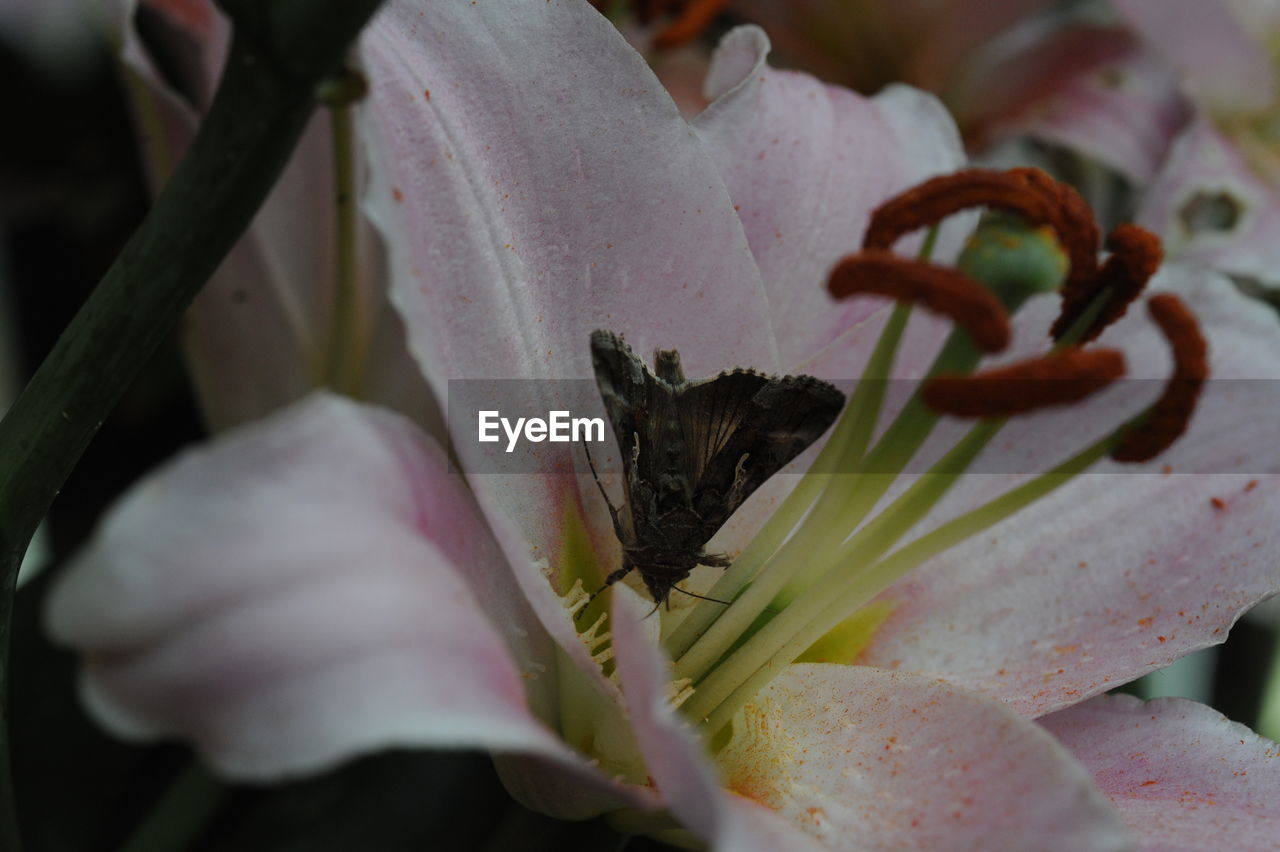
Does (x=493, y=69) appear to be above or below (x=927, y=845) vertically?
above

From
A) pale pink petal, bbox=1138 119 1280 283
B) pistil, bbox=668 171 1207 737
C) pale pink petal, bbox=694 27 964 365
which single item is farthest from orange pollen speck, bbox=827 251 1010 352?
pale pink petal, bbox=1138 119 1280 283

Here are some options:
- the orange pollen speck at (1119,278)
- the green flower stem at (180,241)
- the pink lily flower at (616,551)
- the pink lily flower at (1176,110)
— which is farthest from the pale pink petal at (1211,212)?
the green flower stem at (180,241)

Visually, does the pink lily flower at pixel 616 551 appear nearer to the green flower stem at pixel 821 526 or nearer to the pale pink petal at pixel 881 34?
the green flower stem at pixel 821 526

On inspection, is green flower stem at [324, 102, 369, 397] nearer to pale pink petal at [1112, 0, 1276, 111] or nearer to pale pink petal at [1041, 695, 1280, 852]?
pale pink petal at [1041, 695, 1280, 852]

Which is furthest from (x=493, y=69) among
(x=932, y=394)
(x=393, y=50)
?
(x=932, y=394)

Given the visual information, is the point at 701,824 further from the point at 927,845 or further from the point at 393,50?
the point at 393,50

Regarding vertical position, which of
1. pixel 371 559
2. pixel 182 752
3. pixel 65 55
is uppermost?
pixel 371 559
